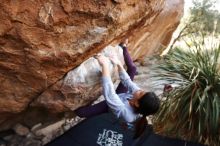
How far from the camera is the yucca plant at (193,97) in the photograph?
16.7 feet

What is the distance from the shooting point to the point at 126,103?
434cm

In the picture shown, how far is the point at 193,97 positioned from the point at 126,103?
1218 mm

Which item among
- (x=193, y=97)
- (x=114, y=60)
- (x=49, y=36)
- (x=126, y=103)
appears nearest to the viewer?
(x=49, y=36)

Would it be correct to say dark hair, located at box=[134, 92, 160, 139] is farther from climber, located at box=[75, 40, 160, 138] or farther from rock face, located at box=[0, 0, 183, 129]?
rock face, located at box=[0, 0, 183, 129]

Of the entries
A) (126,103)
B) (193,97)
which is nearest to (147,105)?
(126,103)

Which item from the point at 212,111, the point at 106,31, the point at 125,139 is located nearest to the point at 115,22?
the point at 106,31

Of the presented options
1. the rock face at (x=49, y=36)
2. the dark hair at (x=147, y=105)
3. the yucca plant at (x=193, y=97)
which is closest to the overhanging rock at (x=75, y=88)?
the rock face at (x=49, y=36)

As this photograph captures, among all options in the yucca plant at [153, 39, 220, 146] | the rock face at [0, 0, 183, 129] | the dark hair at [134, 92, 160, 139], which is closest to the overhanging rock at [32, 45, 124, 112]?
the rock face at [0, 0, 183, 129]

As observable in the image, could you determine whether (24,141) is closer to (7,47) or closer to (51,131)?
(51,131)

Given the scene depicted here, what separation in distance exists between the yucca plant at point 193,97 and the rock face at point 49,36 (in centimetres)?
142

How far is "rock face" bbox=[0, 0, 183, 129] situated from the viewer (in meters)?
3.39

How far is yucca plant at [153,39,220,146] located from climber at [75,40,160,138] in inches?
40.6

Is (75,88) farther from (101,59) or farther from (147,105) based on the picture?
(147,105)

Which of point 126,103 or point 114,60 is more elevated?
point 114,60
